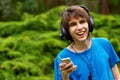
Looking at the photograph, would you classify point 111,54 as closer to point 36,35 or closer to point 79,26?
point 79,26

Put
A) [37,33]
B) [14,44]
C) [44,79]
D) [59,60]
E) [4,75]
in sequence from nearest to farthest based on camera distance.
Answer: [59,60], [4,75], [44,79], [14,44], [37,33]

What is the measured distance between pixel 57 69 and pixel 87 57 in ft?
0.72

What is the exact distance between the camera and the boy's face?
297cm

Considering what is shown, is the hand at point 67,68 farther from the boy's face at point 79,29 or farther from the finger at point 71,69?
the boy's face at point 79,29

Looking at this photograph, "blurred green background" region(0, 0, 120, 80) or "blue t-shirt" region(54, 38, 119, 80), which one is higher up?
"blue t-shirt" region(54, 38, 119, 80)

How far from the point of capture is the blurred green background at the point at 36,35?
6922mm

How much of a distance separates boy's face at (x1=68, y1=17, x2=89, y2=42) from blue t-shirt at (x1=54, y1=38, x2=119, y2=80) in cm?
12

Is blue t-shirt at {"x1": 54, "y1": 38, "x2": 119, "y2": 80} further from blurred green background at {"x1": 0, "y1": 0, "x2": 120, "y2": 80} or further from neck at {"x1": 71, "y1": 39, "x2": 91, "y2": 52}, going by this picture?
blurred green background at {"x1": 0, "y1": 0, "x2": 120, "y2": 80}

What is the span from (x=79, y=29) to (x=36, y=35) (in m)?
5.95

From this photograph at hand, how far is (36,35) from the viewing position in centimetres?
888

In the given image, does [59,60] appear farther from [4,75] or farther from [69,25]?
[4,75]

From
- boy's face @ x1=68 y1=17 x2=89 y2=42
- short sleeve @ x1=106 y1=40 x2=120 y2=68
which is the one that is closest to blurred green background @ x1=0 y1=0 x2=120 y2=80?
short sleeve @ x1=106 y1=40 x2=120 y2=68

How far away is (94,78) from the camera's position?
118 inches

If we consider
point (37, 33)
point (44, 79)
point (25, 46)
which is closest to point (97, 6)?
point (37, 33)
